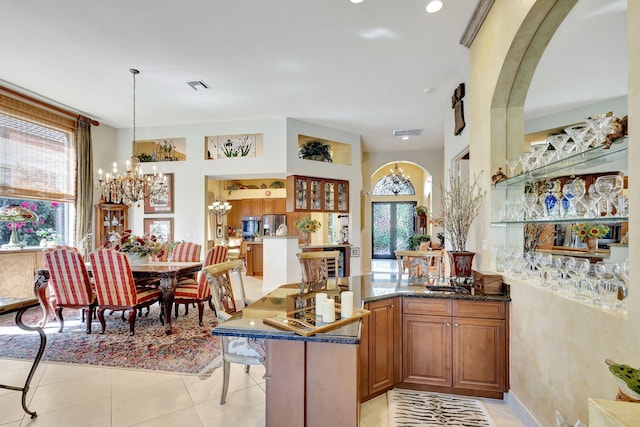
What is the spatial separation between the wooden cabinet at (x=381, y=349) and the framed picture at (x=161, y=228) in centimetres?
549

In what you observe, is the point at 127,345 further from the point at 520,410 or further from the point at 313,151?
the point at 313,151

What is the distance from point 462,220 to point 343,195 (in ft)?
13.6

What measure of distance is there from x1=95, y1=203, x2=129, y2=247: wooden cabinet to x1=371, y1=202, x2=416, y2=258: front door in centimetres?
859

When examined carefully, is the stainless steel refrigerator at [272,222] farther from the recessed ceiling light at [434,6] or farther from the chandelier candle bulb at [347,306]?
the chandelier candle bulb at [347,306]

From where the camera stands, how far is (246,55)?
12.5 feet

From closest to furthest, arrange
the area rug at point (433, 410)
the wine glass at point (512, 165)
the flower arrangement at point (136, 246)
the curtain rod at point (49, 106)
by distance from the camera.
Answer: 1. the area rug at point (433, 410)
2. the wine glass at point (512, 165)
3. the flower arrangement at point (136, 246)
4. the curtain rod at point (49, 106)

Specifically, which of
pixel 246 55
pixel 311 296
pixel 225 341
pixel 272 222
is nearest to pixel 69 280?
pixel 225 341

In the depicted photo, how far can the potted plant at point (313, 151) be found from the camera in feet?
21.9

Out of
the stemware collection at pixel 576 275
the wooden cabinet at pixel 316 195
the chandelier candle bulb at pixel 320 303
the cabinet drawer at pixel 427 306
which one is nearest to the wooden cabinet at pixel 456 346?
the cabinet drawer at pixel 427 306

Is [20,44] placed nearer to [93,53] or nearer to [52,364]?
[93,53]

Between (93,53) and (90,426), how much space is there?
3885mm

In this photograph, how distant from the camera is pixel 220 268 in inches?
99.0

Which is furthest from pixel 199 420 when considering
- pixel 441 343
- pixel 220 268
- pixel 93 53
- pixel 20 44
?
pixel 20 44

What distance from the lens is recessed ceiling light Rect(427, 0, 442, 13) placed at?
2.84 metres
